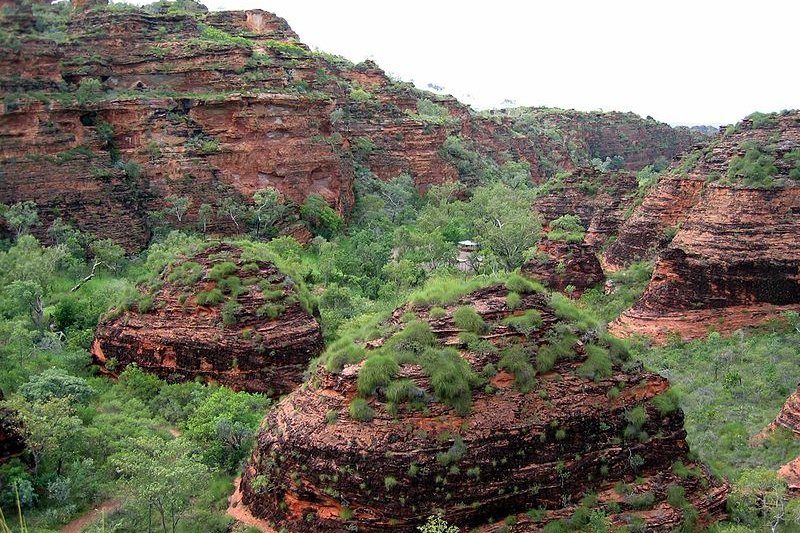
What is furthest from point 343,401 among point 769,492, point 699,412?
point 699,412

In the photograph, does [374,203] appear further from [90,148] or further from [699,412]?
[699,412]

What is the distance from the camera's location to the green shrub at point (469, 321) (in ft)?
51.7

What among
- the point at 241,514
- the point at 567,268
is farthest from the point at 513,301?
the point at 567,268

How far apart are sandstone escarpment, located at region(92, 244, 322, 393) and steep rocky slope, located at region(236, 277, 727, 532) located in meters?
8.48

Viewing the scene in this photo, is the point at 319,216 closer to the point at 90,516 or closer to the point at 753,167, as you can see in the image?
the point at 753,167

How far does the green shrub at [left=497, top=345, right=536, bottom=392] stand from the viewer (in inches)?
595

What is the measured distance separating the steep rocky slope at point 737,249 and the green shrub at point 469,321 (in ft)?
59.0

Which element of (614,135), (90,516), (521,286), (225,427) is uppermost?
(614,135)

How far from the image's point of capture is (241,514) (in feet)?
54.2

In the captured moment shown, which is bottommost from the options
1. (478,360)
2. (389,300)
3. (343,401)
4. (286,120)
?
(389,300)

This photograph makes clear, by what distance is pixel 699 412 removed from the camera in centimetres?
2364

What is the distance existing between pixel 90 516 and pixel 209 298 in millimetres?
8445

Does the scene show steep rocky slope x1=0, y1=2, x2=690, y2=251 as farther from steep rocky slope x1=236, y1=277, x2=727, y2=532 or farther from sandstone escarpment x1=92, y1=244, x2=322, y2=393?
steep rocky slope x1=236, y1=277, x2=727, y2=532

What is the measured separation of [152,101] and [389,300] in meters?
22.0
